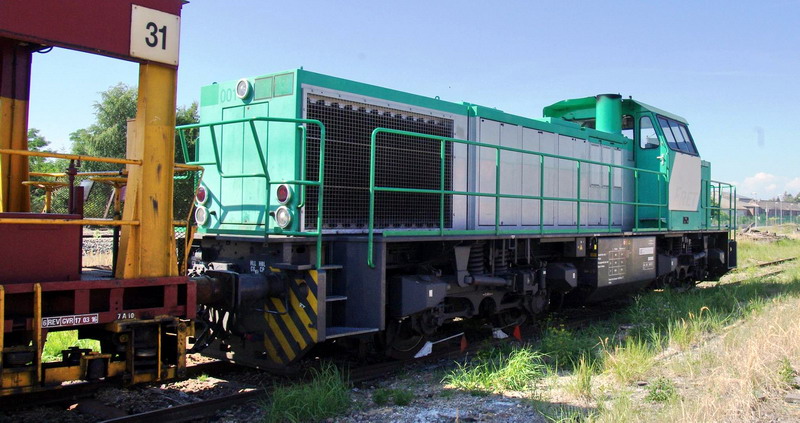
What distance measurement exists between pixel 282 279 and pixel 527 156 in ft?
15.8

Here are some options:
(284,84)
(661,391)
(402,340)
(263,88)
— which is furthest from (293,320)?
(661,391)

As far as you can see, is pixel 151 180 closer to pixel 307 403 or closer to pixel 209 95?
pixel 307 403

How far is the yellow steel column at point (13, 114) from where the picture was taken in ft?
14.3

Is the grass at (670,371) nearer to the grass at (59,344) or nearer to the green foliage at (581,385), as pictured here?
the green foliage at (581,385)

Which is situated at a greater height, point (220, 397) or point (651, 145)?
point (651, 145)

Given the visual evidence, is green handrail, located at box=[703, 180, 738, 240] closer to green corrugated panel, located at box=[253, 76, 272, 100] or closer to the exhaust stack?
the exhaust stack

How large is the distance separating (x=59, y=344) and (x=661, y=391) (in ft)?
21.7

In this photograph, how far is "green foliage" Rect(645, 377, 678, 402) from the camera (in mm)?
5098

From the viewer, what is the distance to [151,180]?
454 centimetres

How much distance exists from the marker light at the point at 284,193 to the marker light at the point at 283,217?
98mm

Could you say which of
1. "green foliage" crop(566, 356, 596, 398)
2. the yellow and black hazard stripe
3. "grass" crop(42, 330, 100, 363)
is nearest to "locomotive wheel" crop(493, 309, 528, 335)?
"green foliage" crop(566, 356, 596, 398)

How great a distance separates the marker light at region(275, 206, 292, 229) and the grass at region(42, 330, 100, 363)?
275cm

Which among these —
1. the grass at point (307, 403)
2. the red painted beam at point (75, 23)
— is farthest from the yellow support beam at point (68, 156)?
the grass at point (307, 403)

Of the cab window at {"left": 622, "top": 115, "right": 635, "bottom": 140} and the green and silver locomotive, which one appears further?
the cab window at {"left": 622, "top": 115, "right": 635, "bottom": 140}
